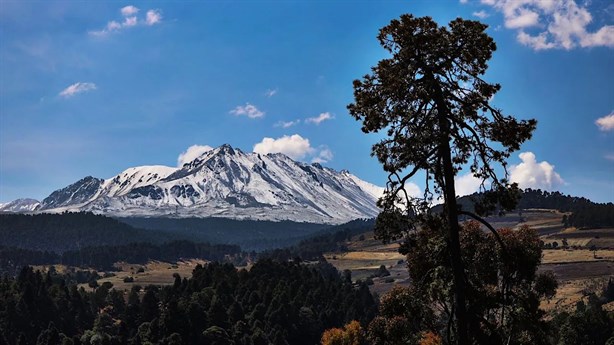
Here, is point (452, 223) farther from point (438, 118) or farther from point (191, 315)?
point (191, 315)

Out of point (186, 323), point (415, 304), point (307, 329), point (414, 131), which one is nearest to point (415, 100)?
point (414, 131)

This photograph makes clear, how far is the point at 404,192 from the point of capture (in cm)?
2367

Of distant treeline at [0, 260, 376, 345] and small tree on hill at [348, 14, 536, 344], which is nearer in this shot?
small tree on hill at [348, 14, 536, 344]

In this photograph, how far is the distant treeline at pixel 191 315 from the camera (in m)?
156

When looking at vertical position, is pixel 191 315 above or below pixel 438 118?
below

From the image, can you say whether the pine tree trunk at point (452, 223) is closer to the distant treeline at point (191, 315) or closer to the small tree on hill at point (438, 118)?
the small tree on hill at point (438, 118)

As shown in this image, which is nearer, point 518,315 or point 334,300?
point 518,315

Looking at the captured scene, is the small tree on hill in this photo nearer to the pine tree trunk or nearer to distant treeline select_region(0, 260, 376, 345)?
the pine tree trunk

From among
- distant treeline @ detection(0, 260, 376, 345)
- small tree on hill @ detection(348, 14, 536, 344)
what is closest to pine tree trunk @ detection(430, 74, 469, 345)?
small tree on hill @ detection(348, 14, 536, 344)

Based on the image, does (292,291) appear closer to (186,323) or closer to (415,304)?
(186,323)

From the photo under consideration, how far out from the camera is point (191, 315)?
158875mm

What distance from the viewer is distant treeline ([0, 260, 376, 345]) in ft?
513

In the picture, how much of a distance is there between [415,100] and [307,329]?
159 meters

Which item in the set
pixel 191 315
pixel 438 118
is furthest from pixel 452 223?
pixel 191 315
